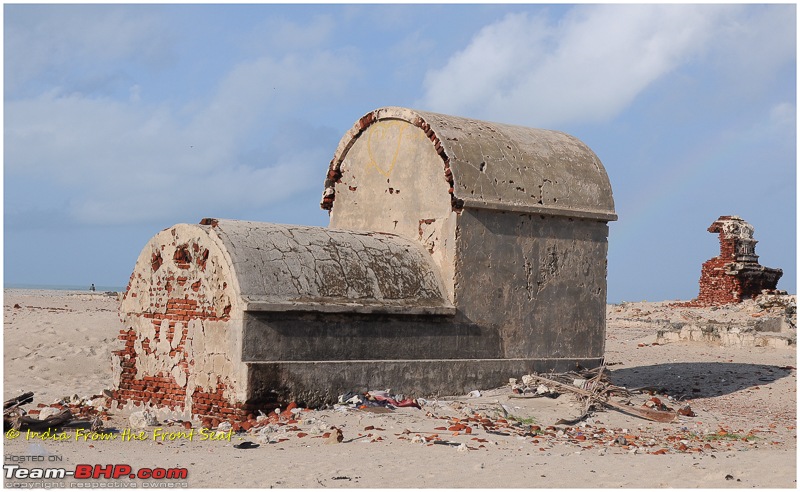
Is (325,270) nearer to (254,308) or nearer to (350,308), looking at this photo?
(350,308)

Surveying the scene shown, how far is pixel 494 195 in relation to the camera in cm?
1130

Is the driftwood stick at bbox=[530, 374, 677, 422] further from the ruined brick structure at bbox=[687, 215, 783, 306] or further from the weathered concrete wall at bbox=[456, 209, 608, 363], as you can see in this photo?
the ruined brick structure at bbox=[687, 215, 783, 306]

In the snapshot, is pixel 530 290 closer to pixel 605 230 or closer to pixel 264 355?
pixel 605 230

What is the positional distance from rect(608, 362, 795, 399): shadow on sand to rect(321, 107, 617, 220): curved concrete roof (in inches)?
97.4

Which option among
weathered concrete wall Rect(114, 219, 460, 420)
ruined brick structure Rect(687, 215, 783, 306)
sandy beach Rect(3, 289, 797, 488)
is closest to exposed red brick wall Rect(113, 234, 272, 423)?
weathered concrete wall Rect(114, 219, 460, 420)

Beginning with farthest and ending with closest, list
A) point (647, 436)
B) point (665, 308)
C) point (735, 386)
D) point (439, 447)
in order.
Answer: point (665, 308)
point (735, 386)
point (647, 436)
point (439, 447)

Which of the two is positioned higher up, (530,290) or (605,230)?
(605,230)

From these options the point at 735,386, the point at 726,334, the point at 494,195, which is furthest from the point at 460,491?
the point at 726,334

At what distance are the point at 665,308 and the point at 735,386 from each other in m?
13.2

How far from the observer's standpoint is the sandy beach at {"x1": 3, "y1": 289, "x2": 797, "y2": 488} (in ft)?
23.4

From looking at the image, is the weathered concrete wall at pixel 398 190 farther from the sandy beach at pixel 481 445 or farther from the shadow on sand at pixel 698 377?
the shadow on sand at pixel 698 377

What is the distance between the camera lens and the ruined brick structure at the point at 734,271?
82.3ft

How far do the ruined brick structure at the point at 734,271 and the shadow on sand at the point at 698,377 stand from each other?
9.89 metres

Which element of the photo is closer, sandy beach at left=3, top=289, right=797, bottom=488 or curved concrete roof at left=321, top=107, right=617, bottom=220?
sandy beach at left=3, top=289, right=797, bottom=488
